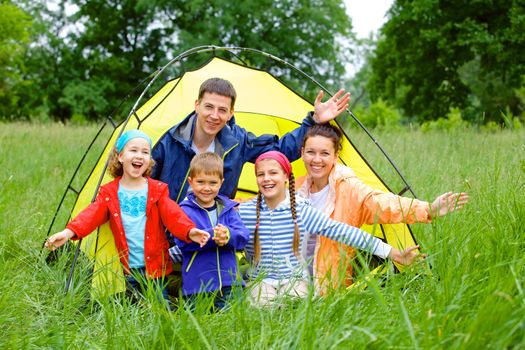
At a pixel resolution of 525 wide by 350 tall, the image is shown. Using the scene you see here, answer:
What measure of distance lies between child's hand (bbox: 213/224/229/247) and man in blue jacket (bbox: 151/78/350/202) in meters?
0.76

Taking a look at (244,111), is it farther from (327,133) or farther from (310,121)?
(327,133)

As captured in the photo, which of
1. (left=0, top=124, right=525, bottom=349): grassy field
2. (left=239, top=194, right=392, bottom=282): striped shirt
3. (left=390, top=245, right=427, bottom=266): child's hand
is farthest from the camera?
(left=239, top=194, right=392, bottom=282): striped shirt

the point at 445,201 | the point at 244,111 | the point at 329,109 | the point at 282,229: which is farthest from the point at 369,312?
the point at 244,111

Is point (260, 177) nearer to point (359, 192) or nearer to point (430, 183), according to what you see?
point (359, 192)

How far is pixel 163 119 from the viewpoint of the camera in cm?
421

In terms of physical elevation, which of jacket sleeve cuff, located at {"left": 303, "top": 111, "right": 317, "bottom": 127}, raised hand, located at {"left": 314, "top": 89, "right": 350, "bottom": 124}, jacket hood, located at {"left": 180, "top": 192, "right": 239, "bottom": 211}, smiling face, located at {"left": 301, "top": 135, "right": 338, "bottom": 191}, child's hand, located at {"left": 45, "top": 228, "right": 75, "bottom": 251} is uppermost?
raised hand, located at {"left": 314, "top": 89, "right": 350, "bottom": 124}

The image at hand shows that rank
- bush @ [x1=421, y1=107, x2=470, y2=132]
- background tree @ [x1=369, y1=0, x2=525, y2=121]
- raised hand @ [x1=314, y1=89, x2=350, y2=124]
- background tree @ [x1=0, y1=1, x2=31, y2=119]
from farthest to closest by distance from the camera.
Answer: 1. background tree @ [x1=0, y1=1, x2=31, y2=119]
2. background tree @ [x1=369, y1=0, x2=525, y2=121]
3. bush @ [x1=421, y1=107, x2=470, y2=132]
4. raised hand @ [x1=314, y1=89, x2=350, y2=124]

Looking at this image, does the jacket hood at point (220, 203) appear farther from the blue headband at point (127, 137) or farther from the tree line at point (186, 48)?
the tree line at point (186, 48)

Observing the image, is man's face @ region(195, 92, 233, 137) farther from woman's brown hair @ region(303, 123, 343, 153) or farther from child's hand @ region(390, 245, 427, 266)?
child's hand @ region(390, 245, 427, 266)

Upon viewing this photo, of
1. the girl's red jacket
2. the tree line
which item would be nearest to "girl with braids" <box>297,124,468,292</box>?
the girl's red jacket

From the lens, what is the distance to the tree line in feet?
51.3

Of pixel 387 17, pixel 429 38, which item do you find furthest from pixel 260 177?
pixel 387 17

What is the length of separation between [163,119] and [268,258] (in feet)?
4.38

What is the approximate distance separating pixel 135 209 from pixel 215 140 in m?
0.75
